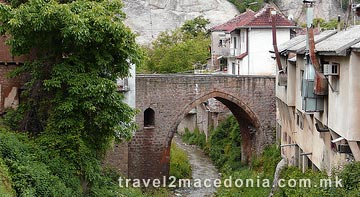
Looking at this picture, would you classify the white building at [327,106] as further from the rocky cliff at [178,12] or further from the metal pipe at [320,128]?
the rocky cliff at [178,12]

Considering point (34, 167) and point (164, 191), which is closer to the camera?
point (34, 167)

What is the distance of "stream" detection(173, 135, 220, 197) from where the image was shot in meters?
28.5

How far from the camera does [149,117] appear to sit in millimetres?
29438

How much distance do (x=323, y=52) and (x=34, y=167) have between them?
7.95 metres

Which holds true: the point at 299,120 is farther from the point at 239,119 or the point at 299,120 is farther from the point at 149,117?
the point at 239,119

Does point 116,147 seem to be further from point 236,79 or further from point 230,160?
point 230,160

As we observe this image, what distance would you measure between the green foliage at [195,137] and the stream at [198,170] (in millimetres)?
431

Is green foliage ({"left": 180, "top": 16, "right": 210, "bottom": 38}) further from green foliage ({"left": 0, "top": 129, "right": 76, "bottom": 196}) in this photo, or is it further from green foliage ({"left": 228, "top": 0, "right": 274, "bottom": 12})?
green foliage ({"left": 0, "top": 129, "right": 76, "bottom": 196})

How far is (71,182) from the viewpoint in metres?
17.0

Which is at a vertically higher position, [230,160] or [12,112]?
[12,112]

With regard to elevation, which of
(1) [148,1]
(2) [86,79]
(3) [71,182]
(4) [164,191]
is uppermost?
(1) [148,1]

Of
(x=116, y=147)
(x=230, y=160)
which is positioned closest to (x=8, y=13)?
(x=116, y=147)

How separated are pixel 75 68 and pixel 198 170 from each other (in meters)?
17.1

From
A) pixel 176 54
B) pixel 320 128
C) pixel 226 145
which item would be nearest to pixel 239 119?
pixel 226 145
